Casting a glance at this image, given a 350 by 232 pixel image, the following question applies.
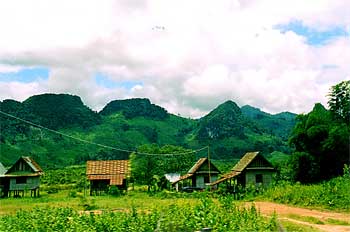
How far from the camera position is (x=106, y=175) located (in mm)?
39406

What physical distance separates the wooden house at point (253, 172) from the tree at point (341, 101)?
7201 mm

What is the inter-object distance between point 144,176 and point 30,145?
5751 centimetres

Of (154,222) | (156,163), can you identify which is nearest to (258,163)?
(156,163)

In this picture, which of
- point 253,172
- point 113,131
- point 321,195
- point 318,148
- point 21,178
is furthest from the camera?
point 113,131

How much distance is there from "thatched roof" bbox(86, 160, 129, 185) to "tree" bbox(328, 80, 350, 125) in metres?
19.0

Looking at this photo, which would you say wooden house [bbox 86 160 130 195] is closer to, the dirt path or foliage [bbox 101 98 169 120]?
the dirt path

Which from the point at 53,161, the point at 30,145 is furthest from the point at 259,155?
the point at 30,145

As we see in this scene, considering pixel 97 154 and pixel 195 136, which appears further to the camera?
pixel 195 136

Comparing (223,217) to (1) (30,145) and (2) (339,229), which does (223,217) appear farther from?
(1) (30,145)

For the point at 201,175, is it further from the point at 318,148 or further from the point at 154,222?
the point at 154,222

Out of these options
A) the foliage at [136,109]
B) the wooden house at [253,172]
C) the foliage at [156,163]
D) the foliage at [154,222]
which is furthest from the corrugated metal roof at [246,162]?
the foliage at [136,109]

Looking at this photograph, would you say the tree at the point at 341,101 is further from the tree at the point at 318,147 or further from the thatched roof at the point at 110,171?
the thatched roof at the point at 110,171

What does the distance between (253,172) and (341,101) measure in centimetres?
940

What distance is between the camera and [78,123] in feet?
393
